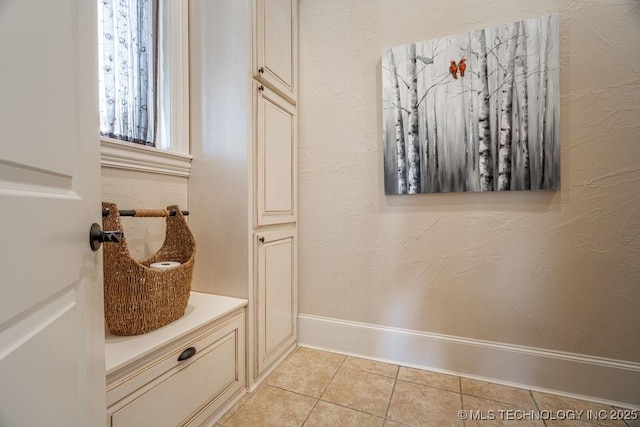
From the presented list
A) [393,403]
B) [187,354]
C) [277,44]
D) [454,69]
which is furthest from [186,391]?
[454,69]

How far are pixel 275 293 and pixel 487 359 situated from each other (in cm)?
122

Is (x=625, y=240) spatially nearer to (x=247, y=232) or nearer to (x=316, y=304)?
(x=316, y=304)

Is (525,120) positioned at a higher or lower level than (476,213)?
higher

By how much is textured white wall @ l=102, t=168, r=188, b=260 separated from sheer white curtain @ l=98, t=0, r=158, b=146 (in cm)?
20

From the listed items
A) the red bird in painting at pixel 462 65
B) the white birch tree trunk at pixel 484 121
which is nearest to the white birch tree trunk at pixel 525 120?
the white birch tree trunk at pixel 484 121

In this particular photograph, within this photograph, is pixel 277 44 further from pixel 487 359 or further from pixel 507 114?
pixel 487 359

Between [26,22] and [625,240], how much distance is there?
2.13 meters

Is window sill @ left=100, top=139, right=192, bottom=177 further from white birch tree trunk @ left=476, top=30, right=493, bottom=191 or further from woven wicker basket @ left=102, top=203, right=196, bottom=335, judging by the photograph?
white birch tree trunk @ left=476, top=30, right=493, bottom=191

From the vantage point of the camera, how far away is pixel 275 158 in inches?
64.8

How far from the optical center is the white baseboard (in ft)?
4.43

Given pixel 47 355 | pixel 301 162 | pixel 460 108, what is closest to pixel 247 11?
pixel 301 162

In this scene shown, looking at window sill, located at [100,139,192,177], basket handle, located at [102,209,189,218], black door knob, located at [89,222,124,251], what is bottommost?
black door knob, located at [89,222,124,251]

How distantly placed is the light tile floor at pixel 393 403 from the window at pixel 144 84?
48.7 inches

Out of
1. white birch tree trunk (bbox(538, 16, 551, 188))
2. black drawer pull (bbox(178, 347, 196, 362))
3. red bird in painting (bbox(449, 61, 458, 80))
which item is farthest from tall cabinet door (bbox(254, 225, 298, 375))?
white birch tree trunk (bbox(538, 16, 551, 188))
